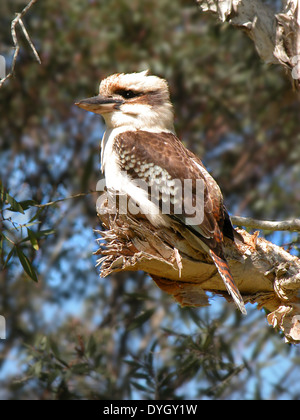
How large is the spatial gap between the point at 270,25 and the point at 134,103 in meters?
0.76

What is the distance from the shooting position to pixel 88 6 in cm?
527

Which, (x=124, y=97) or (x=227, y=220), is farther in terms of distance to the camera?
(x=124, y=97)

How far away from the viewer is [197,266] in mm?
2527

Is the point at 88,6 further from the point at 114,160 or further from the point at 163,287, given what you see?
the point at 163,287

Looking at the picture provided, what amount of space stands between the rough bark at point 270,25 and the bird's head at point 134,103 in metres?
0.46

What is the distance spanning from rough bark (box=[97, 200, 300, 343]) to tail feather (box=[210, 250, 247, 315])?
114mm

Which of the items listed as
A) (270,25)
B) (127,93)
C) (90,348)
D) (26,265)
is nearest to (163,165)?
(127,93)

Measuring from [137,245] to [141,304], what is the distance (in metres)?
2.76

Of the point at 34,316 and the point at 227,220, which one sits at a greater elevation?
the point at 227,220

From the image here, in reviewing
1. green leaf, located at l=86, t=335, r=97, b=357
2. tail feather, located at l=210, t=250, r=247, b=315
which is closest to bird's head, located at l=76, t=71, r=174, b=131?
tail feather, located at l=210, t=250, r=247, b=315

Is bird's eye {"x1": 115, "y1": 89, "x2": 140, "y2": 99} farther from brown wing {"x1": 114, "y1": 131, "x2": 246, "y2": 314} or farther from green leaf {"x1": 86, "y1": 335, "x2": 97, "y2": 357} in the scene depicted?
green leaf {"x1": 86, "y1": 335, "x2": 97, "y2": 357}

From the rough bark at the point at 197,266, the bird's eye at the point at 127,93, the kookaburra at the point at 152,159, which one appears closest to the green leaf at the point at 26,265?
the rough bark at the point at 197,266

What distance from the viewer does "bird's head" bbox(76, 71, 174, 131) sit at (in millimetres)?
2986

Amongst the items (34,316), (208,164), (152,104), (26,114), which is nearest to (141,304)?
(34,316)
